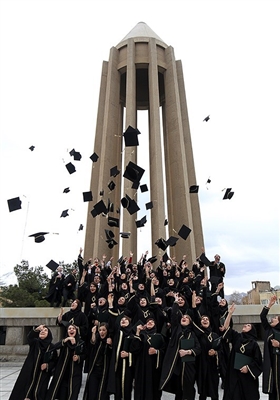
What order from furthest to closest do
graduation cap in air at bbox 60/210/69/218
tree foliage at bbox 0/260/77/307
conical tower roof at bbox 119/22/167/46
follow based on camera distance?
1. conical tower roof at bbox 119/22/167/46
2. tree foliage at bbox 0/260/77/307
3. graduation cap in air at bbox 60/210/69/218

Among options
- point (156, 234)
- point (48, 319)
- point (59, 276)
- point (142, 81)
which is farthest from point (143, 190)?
point (142, 81)

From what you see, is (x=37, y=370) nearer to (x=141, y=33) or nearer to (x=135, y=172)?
(x=135, y=172)

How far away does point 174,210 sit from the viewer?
62.7 ft

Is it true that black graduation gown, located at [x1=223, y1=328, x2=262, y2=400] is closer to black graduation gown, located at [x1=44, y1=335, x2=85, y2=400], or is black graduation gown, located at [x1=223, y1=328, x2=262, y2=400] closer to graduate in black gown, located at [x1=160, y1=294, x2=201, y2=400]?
graduate in black gown, located at [x1=160, y1=294, x2=201, y2=400]

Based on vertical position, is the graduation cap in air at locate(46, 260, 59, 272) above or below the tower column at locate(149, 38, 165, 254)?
below

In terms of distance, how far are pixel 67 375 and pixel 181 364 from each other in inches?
61.0

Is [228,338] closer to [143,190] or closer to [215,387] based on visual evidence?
[215,387]

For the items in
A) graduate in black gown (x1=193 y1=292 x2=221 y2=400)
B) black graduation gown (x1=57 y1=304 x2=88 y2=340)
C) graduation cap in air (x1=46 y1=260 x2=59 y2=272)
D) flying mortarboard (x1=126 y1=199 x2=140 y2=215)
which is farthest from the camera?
flying mortarboard (x1=126 y1=199 x2=140 y2=215)

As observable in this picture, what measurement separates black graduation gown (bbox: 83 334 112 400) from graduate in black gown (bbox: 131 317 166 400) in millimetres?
438

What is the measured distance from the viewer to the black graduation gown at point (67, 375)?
14.6 feet

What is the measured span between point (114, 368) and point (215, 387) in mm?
1378

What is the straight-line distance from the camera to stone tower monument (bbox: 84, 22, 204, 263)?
57.2 feet

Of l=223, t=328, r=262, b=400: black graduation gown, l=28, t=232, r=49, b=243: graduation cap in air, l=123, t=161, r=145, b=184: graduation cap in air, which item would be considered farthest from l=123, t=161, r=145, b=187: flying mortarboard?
l=223, t=328, r=262, b=400: black graduation gown

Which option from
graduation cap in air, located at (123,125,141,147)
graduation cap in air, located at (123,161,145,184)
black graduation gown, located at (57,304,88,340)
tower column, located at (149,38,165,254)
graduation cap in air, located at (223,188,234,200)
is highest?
tower column, located at (149,38,165,254)
